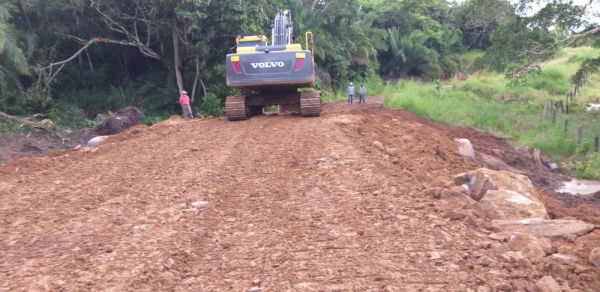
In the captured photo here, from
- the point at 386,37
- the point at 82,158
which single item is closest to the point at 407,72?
the point at 386,37

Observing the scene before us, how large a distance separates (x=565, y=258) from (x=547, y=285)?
1.64 ft

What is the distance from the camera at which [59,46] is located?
1006 inches

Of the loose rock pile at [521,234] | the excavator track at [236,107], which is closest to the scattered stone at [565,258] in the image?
the loose rock pile at [521,234]

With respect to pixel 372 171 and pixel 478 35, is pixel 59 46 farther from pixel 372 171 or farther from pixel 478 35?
pixel 478 35

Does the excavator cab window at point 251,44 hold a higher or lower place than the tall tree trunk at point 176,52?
higher

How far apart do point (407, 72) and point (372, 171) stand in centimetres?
3448

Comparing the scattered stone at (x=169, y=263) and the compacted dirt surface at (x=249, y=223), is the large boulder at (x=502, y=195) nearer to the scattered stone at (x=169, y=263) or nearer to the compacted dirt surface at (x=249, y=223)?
the compacted dirt surface at (x=249, y=223)

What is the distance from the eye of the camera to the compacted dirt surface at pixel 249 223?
173 inches

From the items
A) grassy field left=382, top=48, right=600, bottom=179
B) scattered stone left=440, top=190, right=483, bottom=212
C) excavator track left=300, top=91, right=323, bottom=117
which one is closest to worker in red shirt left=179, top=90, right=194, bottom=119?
excavator track left=300, top=91, right=323, bottom=117

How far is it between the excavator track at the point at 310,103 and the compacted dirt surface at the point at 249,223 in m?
3.98

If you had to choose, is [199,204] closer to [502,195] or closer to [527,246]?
[502,195]

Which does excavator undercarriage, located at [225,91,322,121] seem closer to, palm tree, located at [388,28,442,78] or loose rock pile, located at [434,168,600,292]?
loose rock pile, located at [434,168,600,292]

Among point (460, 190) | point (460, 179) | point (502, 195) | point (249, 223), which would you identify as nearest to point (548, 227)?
point (502, 195)

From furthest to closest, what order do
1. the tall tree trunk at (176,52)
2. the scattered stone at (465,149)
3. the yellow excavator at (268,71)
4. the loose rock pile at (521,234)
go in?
the tall tree trunk at (176,52) → the yellow excavator at (268,71) → the scattered stone at (465,149) → the loose rock pile at (521,234)
